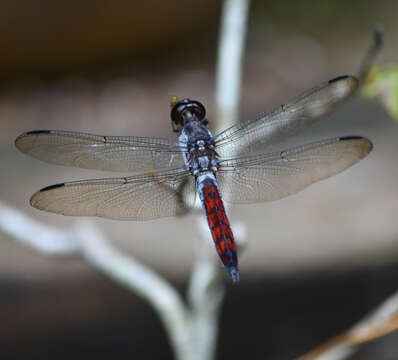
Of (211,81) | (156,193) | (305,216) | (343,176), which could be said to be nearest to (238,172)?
(156,193)

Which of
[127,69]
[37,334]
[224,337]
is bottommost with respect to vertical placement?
[224,337]

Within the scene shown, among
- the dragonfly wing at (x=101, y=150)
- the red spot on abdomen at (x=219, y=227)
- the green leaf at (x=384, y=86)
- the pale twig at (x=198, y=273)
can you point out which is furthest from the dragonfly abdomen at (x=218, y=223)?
the green leaf at (x=384, y=86)

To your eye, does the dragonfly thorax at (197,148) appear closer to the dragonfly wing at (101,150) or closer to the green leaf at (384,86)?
the dragonfly wing at (101,150)

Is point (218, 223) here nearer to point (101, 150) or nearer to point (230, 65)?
point (101, 150)

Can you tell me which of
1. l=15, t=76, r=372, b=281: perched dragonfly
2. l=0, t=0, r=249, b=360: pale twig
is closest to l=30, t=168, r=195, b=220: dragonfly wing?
l=15, t=76, r=372, b=281: perched dragonfly

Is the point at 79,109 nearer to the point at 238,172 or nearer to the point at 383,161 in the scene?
the point at 383,161

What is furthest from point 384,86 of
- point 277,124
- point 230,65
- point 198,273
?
point 198,273
